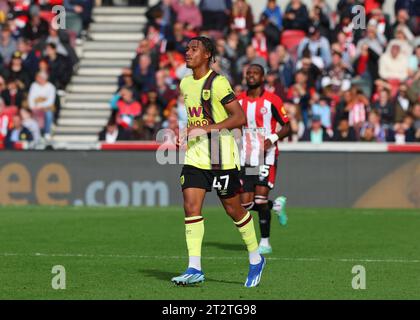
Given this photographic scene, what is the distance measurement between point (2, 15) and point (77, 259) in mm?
16416

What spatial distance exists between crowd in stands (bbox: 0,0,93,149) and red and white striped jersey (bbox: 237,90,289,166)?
956 cm

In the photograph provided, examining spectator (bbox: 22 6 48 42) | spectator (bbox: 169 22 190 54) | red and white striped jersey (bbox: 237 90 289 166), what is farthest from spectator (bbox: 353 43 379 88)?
red and white striped jersey (bbox: 237 90 289 166)

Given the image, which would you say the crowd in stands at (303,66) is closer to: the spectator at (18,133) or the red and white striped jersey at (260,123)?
the spectator at (18,133)

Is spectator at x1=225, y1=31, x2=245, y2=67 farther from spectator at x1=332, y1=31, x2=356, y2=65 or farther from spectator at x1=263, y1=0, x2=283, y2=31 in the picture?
spectator at x1=332, y1=31, x2=356, y2=65

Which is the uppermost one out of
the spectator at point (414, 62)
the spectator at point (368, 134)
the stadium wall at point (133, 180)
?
the spectator at point (414, 62)

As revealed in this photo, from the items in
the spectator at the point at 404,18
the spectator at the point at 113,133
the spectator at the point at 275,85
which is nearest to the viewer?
the spectator at the point at 113,133

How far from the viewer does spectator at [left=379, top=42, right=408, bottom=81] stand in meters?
26.8

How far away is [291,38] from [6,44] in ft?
22.3

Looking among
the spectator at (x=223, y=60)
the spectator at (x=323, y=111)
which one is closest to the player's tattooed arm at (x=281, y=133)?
the spectator at (x=323, y=111)

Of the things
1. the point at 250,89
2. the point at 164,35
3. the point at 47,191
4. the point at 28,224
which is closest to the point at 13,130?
the point at 47,191

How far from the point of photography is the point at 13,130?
2639cm

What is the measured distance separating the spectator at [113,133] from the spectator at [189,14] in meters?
3.62

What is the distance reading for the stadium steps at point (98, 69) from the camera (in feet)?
94.0
